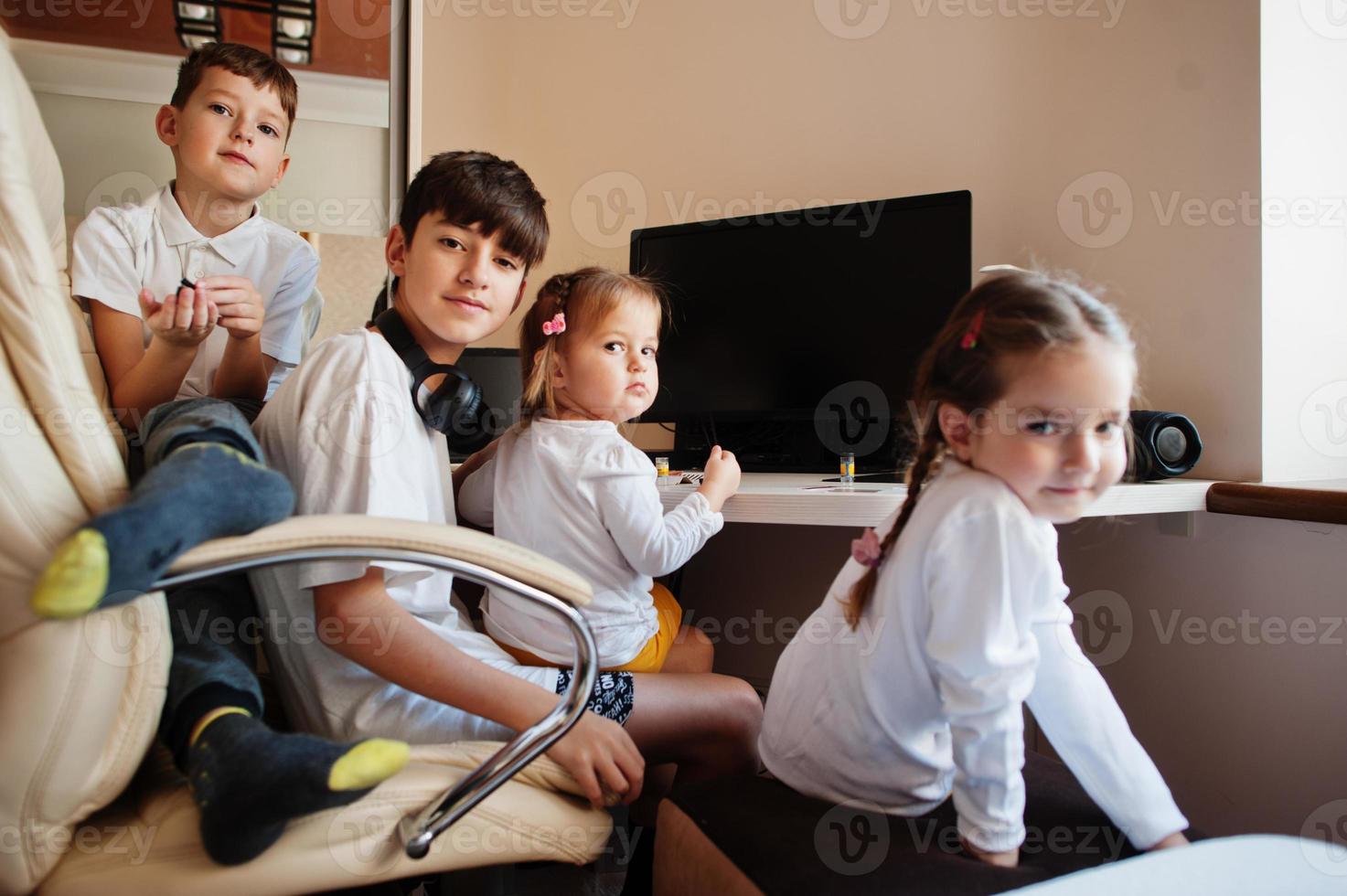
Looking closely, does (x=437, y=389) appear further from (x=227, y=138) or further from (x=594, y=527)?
(x=227, y=138)

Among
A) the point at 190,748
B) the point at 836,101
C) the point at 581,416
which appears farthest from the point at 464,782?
the point at 836,101

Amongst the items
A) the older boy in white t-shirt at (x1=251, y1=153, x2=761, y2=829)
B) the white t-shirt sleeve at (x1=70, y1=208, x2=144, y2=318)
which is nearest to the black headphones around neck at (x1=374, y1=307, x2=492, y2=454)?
the older boy in white t-shirt at (x1=251, y1=153, x2=761, y2=829)

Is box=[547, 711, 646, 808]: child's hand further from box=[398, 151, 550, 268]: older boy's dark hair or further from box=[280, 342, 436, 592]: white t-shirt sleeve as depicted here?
box=[398, 151, 550, 268]: older boy's dark hair

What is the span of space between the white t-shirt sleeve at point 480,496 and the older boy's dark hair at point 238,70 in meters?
0.78

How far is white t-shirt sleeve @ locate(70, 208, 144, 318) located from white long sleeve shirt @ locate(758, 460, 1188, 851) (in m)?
1.10

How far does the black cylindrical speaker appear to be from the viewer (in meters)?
1.38

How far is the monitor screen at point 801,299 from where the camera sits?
5.44 feet

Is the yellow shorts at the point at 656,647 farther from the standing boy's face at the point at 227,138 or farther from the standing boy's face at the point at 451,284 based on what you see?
the standing boy's face at the point at 227,138

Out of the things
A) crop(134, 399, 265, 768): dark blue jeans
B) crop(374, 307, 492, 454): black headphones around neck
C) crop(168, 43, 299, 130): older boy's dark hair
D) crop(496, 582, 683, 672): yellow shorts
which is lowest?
crop(496, 582, 683, 672): yellow shorts

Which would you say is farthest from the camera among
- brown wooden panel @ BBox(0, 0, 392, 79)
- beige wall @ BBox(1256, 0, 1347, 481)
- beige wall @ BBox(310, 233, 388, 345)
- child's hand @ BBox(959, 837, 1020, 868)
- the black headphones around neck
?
beige wall @ BBox(310, 233, 388, 345)

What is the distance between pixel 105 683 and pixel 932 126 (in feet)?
5.82

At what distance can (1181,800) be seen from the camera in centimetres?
158

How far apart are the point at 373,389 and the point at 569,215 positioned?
1.47m

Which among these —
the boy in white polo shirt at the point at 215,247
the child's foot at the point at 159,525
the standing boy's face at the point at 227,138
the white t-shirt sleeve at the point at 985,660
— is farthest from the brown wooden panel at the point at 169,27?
the white t-shirt sleeve at the point at 985,660
